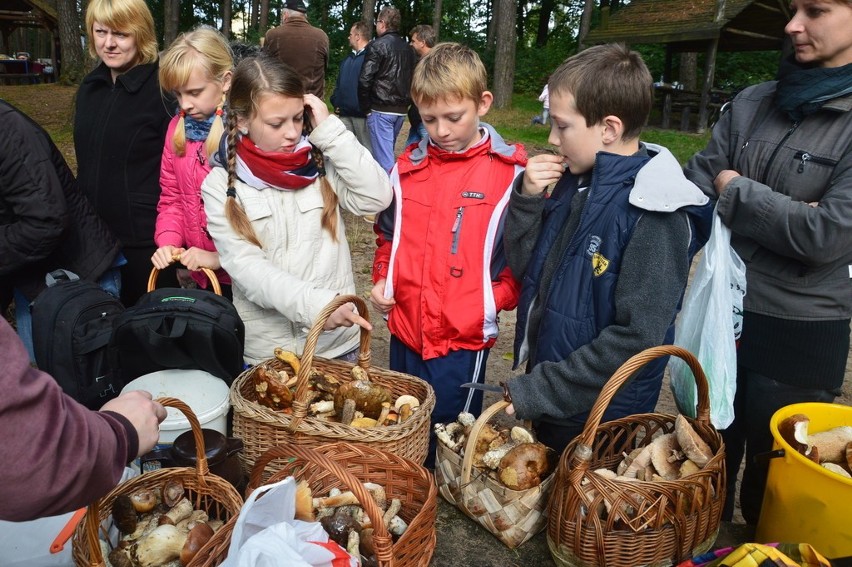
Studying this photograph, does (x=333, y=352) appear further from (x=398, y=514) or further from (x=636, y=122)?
(x=636, y=122)

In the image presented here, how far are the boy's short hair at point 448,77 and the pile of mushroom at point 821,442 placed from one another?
4.95 ft

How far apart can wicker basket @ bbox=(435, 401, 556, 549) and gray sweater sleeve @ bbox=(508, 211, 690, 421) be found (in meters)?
0.15

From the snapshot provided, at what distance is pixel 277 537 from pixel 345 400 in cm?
83

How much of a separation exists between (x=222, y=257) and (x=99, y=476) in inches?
56.3

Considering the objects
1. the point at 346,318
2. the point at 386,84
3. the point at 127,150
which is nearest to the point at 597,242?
the point at 346,318

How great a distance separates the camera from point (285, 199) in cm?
253

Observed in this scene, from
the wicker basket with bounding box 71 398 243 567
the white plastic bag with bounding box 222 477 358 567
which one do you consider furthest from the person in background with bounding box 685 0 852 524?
the wicker basket with bounding box 71 398 243 567

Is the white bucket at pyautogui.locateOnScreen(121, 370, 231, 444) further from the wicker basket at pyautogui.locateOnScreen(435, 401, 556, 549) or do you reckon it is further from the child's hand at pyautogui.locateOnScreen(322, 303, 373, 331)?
the wicker basket at pyautogui.locateOnScreen(435, 401, 556, 549)

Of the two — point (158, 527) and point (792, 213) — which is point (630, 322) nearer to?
point (792, 213)

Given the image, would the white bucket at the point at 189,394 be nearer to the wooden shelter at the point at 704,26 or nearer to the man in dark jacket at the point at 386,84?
the man in dark jacket at the point at 386,84

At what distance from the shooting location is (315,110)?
98.5 inches

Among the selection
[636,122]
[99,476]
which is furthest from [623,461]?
[99,476]

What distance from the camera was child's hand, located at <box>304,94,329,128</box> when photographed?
2.49 metres

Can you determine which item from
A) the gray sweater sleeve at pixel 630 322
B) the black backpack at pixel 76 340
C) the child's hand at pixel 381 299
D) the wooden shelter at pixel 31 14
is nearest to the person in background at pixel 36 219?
the black backpack at pixel 76 340
